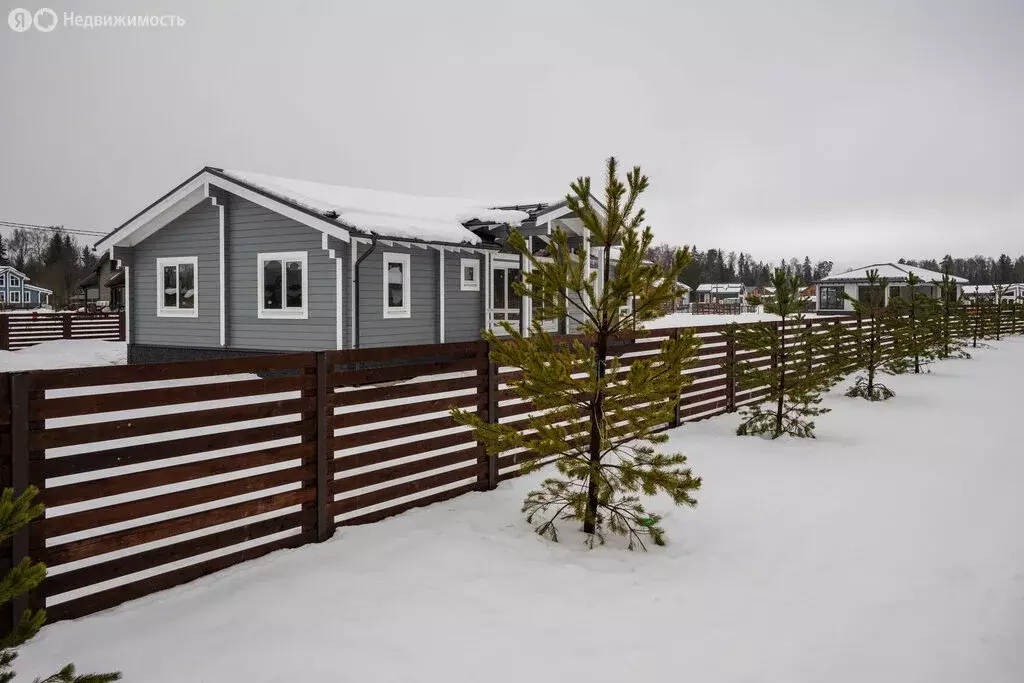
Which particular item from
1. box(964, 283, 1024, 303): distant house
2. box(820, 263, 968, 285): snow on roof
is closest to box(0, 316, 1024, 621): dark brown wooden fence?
box(964, 283, 1024, 303): distant house

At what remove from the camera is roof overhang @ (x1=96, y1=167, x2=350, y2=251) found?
1396 cm

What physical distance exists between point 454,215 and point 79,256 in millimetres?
98731

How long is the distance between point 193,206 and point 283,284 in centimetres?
362

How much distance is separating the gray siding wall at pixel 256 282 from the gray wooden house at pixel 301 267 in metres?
0.03

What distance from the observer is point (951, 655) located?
10.8 ft

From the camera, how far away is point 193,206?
16.5 metres

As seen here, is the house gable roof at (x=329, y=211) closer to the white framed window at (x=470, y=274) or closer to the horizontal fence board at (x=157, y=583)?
the white framed window at (x=470, y=274)

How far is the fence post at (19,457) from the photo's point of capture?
3.13 m

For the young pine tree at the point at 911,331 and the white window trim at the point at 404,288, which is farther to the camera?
the white window trim at the point at 404,288

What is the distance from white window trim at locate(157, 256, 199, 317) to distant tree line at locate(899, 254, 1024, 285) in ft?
399

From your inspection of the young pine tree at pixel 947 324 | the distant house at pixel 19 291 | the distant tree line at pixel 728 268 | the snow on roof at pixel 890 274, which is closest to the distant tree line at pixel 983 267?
the distant tree line at pixel 728 268

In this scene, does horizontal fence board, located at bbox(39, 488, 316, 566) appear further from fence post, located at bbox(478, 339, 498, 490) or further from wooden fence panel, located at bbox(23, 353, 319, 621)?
fence post, located at bbox(478, 339, 498, 490)

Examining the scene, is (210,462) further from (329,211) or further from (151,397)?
(329,211)

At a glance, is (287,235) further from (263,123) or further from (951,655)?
(263,123)
